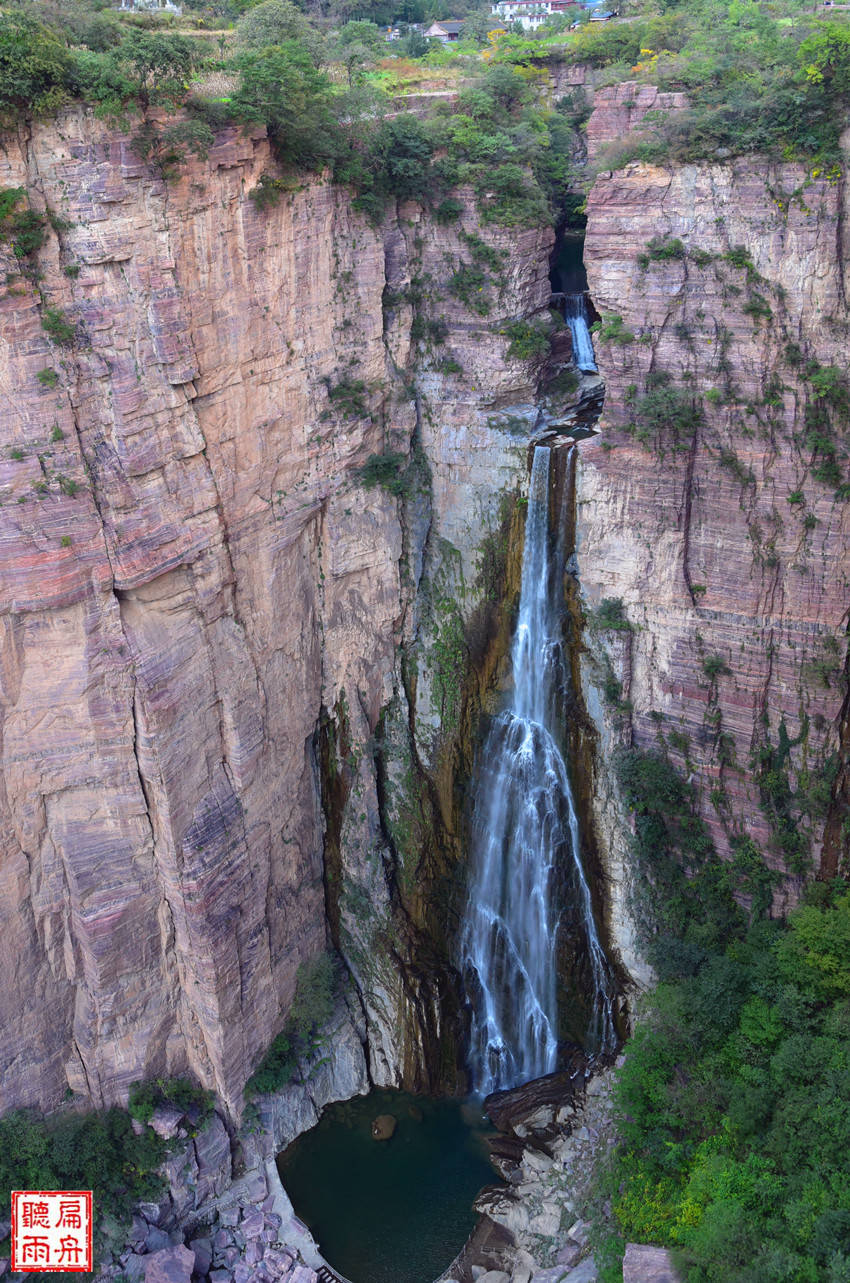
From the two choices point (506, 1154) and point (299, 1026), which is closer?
point (506, 1154)

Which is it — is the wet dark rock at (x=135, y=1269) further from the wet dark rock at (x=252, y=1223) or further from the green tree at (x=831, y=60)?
the green tree at (x=831, y=60)

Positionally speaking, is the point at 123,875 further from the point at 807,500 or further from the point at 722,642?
the point at 807,500

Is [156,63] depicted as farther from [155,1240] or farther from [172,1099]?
[155,1240]

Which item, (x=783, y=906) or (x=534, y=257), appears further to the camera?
(x=534, y=257)

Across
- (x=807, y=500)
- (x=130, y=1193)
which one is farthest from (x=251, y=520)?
(x=130, y=1193)

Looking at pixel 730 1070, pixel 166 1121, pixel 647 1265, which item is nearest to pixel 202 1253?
pixel 166 1121

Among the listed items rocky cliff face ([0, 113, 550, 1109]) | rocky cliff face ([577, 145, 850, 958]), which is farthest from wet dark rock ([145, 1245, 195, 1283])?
rocky cliff face ([577, 145, 850, 958])

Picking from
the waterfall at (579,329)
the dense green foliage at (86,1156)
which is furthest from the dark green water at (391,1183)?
the waterfall at (579,329)
